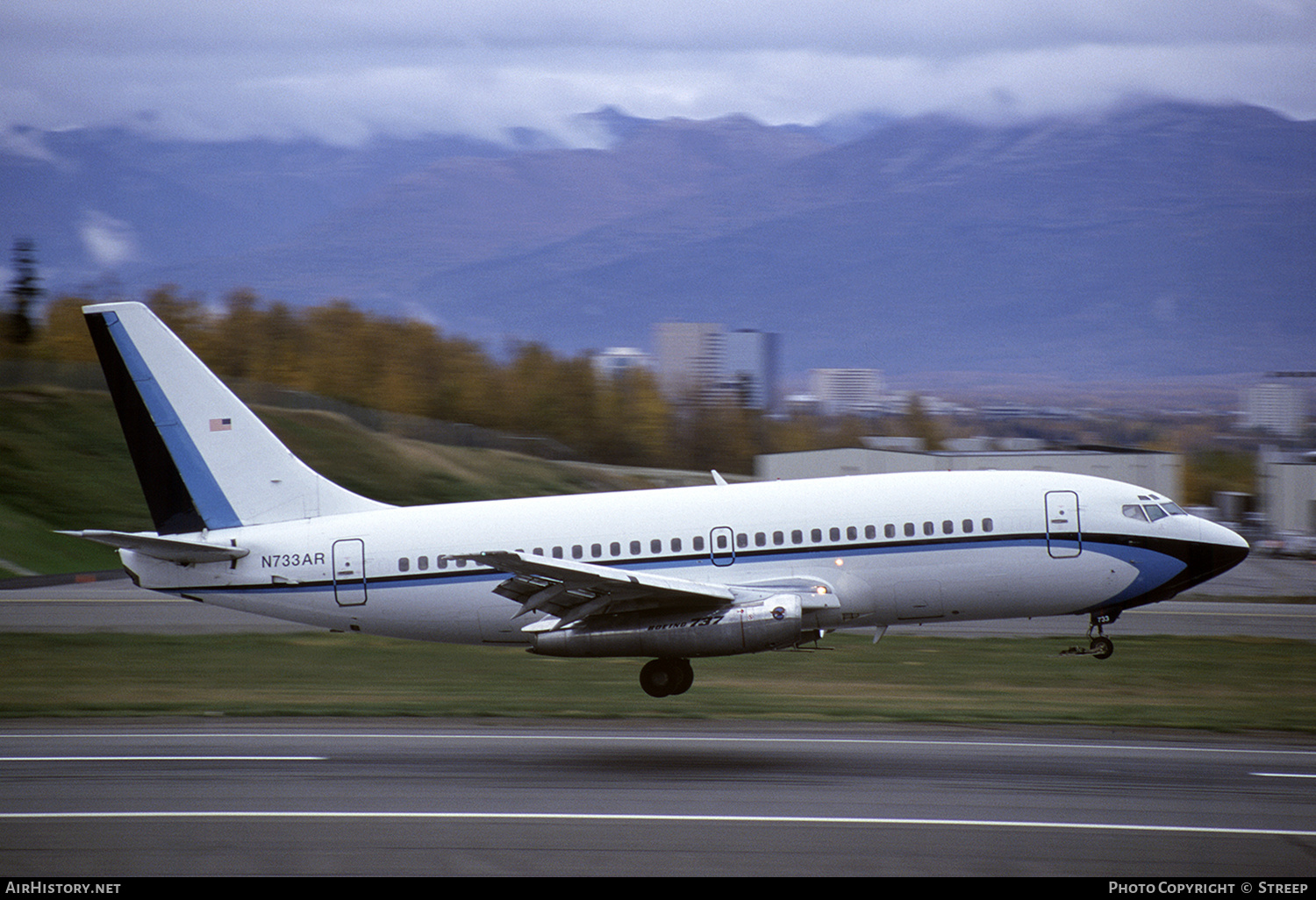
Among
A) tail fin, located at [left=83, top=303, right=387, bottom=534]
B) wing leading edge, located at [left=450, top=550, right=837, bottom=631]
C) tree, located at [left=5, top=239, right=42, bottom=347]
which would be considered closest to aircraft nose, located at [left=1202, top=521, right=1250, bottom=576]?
wing leading edge, located at [left=450, top=550, right=837, bottom=631]

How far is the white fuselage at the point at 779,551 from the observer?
22.1 meters

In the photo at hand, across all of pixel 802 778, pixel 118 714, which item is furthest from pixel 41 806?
A: pixel 802 778

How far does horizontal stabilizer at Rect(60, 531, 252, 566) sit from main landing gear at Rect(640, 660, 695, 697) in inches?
302

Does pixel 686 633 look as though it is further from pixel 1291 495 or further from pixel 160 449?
pixel 1291 495

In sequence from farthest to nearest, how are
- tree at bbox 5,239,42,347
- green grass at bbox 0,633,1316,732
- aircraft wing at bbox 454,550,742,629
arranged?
1. tree at bbox 5,239,42,347
2. green grass at bbox 0,633,1316,732
3. aircraft wing at bbox 454,550,742,629

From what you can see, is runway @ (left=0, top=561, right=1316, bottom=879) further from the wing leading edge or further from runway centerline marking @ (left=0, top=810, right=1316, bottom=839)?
the wing leading edge

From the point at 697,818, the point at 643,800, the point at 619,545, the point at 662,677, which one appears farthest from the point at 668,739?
the point at 697,818

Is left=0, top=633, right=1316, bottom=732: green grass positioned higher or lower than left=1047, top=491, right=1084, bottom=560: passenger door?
lower

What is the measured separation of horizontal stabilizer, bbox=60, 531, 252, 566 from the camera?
21922 mm

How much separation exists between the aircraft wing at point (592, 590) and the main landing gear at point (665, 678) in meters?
2.17

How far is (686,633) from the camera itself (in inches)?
814

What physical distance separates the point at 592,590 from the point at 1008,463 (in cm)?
5633

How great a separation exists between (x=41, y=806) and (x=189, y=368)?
33.4 ft

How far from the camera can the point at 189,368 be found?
2386cm
